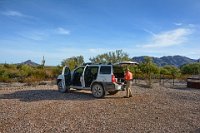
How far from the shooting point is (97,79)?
16.0 meters

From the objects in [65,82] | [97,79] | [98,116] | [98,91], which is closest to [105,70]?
[97,79]

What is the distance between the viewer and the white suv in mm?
15609

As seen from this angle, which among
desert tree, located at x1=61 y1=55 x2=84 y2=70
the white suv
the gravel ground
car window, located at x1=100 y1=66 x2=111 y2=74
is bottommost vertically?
the gravel ground

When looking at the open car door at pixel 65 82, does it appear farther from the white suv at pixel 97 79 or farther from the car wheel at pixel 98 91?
the car wheel at pixel 98 91

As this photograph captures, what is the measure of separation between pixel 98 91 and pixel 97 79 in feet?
2.11

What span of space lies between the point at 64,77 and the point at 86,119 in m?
7.45

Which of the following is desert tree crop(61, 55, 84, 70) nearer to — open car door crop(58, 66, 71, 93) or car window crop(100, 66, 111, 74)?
open car door crop(58, 66, 71, 93)

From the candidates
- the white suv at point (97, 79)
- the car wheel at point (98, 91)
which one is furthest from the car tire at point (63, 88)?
the car wheel at point (98, 91)

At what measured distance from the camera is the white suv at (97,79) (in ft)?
51.2

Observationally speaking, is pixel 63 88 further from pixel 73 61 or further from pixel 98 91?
pixel 73 61

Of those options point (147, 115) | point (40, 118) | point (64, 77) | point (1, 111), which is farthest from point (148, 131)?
point (64, 77)

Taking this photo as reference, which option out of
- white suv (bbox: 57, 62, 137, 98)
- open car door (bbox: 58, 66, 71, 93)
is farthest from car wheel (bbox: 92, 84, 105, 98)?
open car door (bbox: 58, 66, 71, 93)

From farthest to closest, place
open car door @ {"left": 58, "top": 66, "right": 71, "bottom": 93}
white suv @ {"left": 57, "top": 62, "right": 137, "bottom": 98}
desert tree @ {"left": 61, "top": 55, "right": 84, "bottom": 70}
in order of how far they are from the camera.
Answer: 1. desert tree @ {"left": 61, "top": 55, "right": 84, "bottom": 70}
2. open car door @ {"left": 58, "top": 66, "right": 71, "bottom": 93}
3. white suv @ {"left": 57, "top": 62, "right": 137, "bottom": 98}

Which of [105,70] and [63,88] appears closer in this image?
[105,70]
